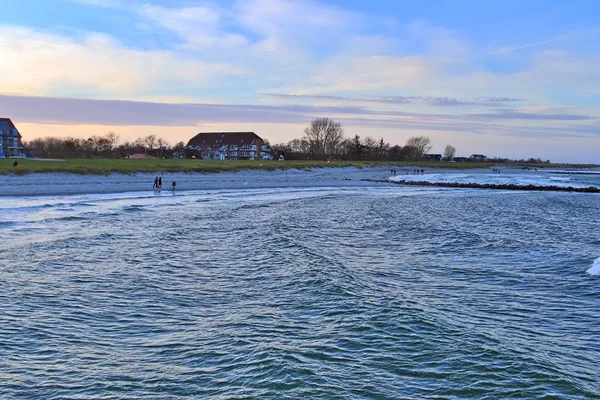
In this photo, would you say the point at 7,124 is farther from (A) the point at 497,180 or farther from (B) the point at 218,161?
(A) the point at 497,180

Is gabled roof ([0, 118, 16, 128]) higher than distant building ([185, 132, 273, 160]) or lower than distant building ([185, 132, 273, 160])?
higher

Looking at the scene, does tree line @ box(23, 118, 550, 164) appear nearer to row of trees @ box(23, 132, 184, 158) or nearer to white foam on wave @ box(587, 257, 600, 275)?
row of trees @ box(23, 132, 184, 158)

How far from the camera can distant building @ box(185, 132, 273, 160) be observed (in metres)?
147

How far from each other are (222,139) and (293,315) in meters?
145

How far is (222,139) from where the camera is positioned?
15275cm

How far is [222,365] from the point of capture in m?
8.20

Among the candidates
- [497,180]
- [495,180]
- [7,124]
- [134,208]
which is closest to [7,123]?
[7,124]

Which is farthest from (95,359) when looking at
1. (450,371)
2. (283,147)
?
(283,147)

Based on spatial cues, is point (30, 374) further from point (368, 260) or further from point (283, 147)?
point (283, 147)

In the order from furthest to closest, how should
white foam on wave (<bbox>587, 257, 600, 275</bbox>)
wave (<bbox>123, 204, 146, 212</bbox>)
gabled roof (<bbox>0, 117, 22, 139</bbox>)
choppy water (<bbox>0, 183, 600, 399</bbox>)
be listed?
gabled roof (<bbox>0, 117, 22, 139</bbox>), wave (<bbox>123, 204, 146, 212</bbox>), white foam on wave (<bbox>587, 257, 600, 275</bbox>), choppy water (<bbox>0, 183, 600, 399</bbox>)

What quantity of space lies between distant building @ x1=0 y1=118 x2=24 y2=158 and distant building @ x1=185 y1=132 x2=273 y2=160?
1720 inches

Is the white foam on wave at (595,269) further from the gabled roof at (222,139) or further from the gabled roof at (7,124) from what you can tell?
the gabled roof at (222,139)

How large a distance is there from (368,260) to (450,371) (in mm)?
8935

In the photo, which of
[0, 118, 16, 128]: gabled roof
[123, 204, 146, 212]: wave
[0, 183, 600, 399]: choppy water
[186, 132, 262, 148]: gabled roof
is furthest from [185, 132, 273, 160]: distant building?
[0, 183, 600, 399]: choppy water
